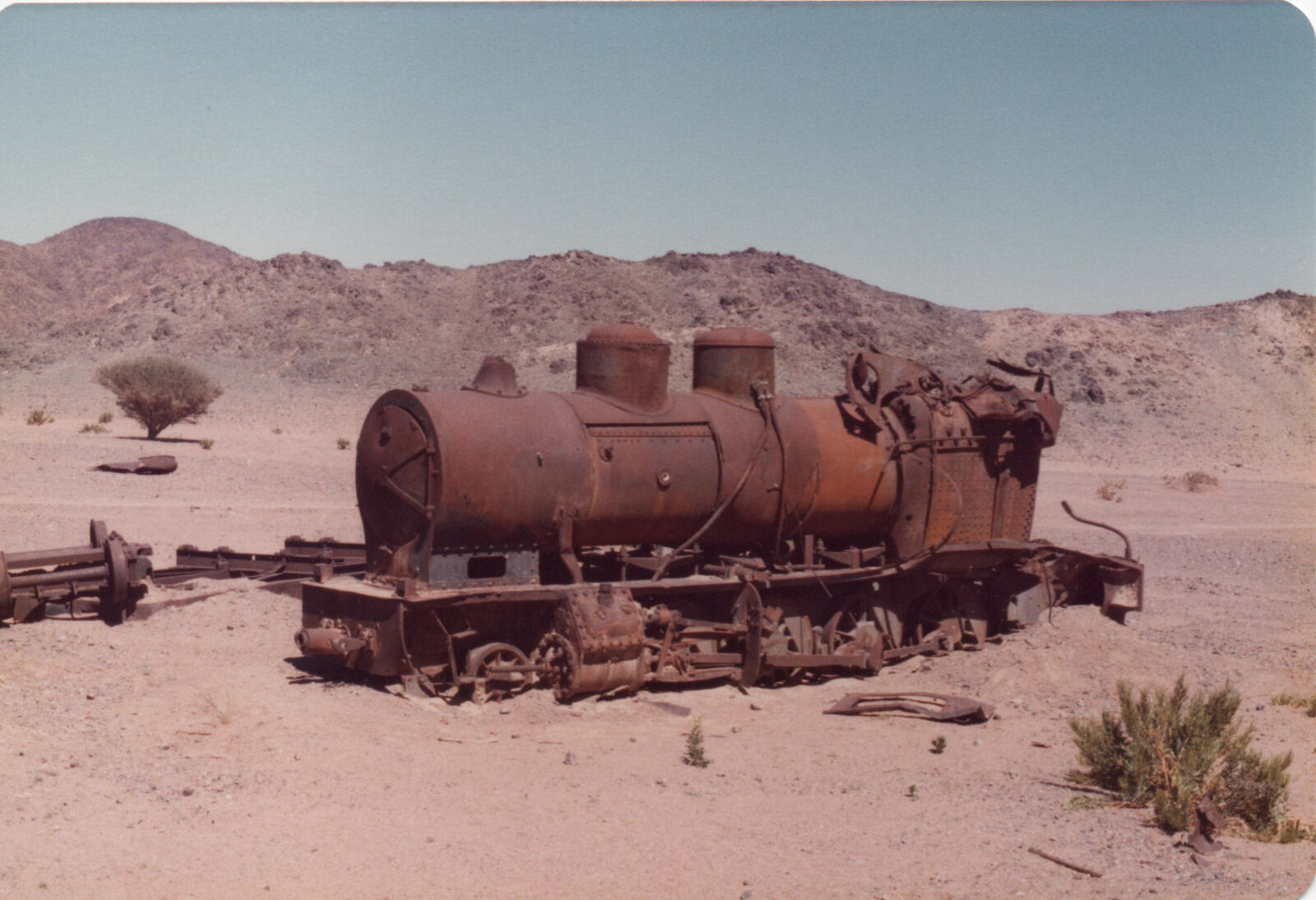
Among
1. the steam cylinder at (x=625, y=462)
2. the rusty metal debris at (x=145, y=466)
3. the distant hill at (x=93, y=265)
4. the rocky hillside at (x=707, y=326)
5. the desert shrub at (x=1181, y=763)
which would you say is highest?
the distant hill at (x=93, y=265)

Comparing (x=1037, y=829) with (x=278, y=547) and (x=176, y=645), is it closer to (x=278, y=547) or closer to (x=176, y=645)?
(x=176, y=645)

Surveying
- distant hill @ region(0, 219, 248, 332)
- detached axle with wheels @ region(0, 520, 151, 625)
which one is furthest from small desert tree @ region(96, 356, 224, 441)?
distant hill @ region(0, 219, 248, 332)

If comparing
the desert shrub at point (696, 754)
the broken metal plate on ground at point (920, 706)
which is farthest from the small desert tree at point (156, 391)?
the desert shrub at point (696, 754)

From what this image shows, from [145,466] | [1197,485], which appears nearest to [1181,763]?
[145,466]

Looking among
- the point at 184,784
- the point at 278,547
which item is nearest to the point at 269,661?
the point at 184,784

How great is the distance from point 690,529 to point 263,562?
565cm

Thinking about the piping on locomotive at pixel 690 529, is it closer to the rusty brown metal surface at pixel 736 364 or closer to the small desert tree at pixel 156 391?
the rusty brown metal surface at pixel 736 364

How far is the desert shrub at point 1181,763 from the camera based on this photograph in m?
7.42

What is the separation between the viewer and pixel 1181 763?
772cm

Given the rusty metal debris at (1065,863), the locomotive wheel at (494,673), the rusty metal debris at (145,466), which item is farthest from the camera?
the rusty metal debris at (145,466)

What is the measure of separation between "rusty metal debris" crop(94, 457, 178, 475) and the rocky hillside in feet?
79.9

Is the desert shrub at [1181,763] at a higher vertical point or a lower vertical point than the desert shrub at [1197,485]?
lower

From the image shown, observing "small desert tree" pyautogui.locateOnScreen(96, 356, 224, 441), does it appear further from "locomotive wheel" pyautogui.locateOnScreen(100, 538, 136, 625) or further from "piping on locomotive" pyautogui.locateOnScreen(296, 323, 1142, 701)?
"piping on locomotive" pyautogui.locateOnScreen(296, 323, 1142, 701)

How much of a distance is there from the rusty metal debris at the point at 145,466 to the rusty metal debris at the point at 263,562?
10578 mm
